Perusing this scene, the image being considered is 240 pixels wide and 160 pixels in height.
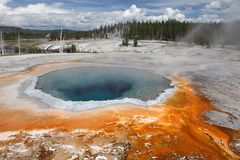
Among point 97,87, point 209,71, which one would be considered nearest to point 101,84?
point 97,87

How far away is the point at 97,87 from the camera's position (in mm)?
19953

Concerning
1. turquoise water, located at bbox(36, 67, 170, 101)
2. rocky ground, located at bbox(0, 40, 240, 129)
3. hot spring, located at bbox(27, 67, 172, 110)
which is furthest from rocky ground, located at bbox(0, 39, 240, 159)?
hot spring, located at bbox(27, 67, 172, 110)

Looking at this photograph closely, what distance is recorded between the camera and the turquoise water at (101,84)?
17.4m

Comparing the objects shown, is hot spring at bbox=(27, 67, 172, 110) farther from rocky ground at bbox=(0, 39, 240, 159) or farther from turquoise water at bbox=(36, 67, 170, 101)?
rocky ground at bbox=(0, 39, 240, 159)

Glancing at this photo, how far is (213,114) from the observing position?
14.0 m

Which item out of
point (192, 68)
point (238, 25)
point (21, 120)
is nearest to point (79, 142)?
point (21, 120)

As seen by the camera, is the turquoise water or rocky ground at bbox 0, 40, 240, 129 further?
the turquoise water

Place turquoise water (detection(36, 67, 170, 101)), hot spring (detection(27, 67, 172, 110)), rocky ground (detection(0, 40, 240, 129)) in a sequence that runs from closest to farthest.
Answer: rocky ground (detection(0, 40, 240, 129))
hot spring (detection(27, 67, 172, 110))
turquoise water (detection(36, 67, 170, 101))

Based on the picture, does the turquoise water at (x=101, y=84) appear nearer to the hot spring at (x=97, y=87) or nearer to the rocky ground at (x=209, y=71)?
the hot spring at (x=97, y=87)

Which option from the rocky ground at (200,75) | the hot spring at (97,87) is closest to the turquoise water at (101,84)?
the hot spring at (97,87)

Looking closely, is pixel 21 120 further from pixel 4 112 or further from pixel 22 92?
pixel 22 92

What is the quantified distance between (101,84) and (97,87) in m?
1.02

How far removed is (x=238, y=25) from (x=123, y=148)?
65347 mm

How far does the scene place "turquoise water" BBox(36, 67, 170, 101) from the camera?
17359 mm
